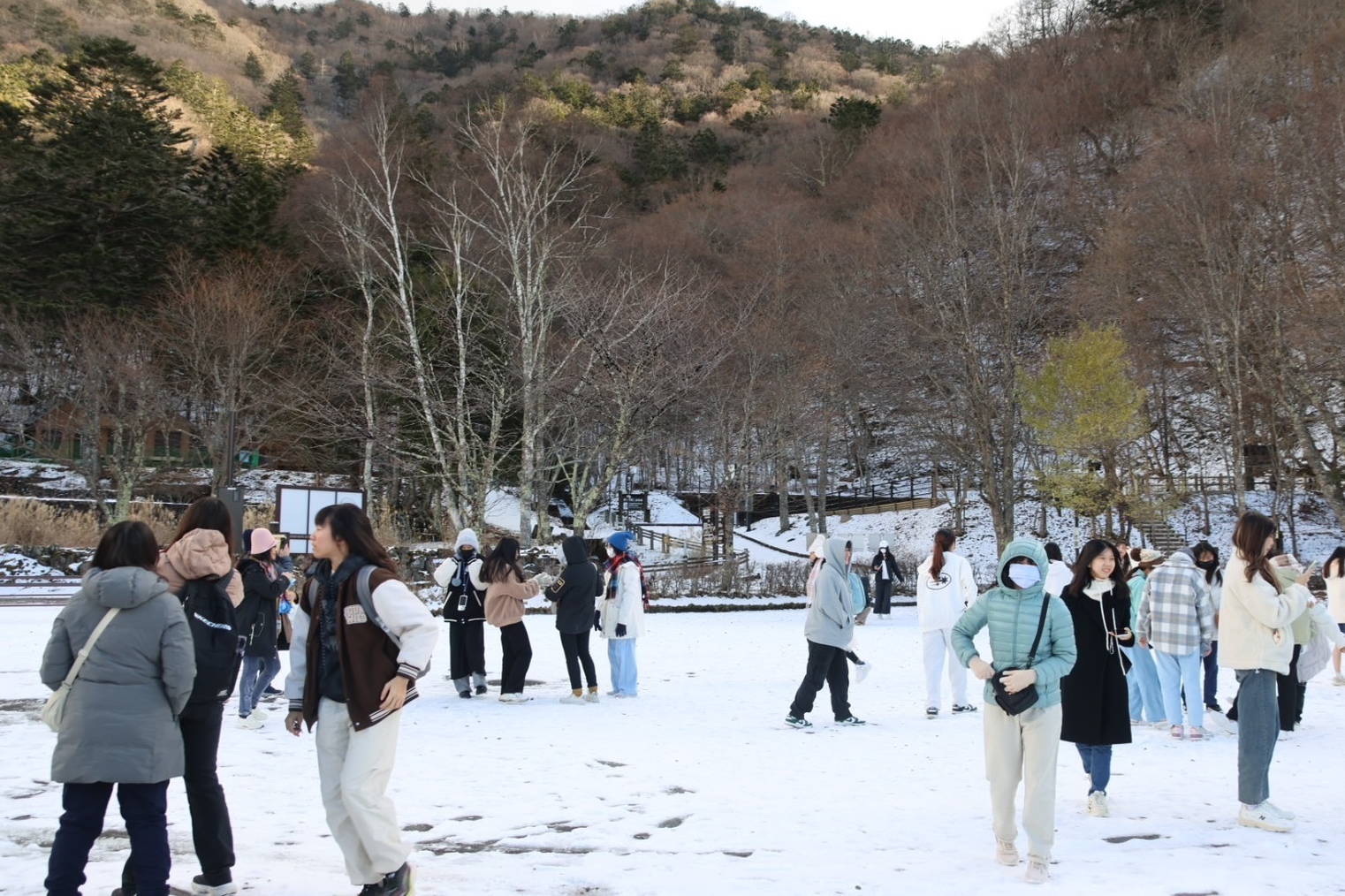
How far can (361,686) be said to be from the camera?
13.9ft

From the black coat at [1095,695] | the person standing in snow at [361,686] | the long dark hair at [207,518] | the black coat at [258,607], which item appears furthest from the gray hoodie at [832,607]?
the long dark hair at [207,518]

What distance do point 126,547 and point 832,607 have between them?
6.18 metres

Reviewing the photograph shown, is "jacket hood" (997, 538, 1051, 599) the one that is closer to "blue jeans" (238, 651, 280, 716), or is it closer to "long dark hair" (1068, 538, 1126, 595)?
"long dark hair" (1068, 538, 1126, 595)

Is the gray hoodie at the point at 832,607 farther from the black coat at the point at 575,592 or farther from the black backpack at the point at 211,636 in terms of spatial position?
the black backpack at the point at 211,636

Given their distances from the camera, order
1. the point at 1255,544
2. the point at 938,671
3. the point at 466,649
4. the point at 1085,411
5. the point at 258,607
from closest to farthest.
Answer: the point at 1255,544
the point at 258,607
the point at 938,671
the point at 466,649
the point at 1085,411

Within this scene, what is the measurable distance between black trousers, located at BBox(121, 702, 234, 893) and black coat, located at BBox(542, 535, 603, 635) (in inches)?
226

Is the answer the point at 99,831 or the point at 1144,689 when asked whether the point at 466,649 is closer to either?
the point at 1144,689

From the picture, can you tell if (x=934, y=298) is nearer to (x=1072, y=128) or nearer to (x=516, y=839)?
(x=1072, y=128)

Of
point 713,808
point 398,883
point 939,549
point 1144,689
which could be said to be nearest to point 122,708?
point 398,883

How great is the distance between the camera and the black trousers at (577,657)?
10203 mm

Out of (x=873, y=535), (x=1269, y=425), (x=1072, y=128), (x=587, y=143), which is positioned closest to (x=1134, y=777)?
(x=1269, y=425)

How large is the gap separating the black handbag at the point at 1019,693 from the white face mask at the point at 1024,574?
0.45ft

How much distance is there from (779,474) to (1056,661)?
35.1 metres

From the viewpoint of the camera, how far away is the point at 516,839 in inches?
217
